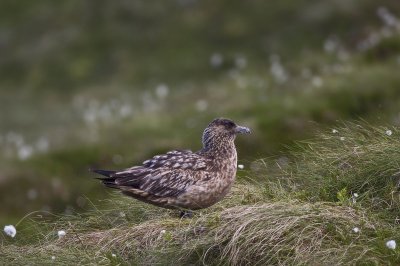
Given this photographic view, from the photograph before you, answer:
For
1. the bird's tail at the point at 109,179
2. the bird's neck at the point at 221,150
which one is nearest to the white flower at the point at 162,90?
the bird's neck at the point at 221,150

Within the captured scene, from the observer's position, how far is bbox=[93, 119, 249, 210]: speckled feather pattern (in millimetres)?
9797

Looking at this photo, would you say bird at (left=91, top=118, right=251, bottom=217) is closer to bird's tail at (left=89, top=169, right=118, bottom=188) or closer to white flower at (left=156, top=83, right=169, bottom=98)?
bird's tail at (left=89, top=169, right=118, bottom=188)

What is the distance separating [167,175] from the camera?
33.0 ft

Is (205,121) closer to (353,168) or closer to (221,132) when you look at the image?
(221,132)

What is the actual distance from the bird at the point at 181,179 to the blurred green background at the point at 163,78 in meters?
7.32

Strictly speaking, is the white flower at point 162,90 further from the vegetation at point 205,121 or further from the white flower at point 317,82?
the white flower at point 317,82

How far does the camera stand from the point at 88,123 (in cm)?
2598

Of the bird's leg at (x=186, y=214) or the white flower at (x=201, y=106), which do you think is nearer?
the bird's leg at (x=186, y=214)

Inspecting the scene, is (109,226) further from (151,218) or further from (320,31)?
(320,31)

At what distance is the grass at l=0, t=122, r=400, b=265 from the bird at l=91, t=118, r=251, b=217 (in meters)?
0.18

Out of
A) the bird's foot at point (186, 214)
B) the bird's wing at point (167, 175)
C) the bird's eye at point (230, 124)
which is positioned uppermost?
the bird's eye at point (230, 124)

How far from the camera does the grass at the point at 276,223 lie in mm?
7984

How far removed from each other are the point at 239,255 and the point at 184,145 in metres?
12.6

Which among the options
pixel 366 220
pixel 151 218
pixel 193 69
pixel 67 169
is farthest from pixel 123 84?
pixel 366 220
